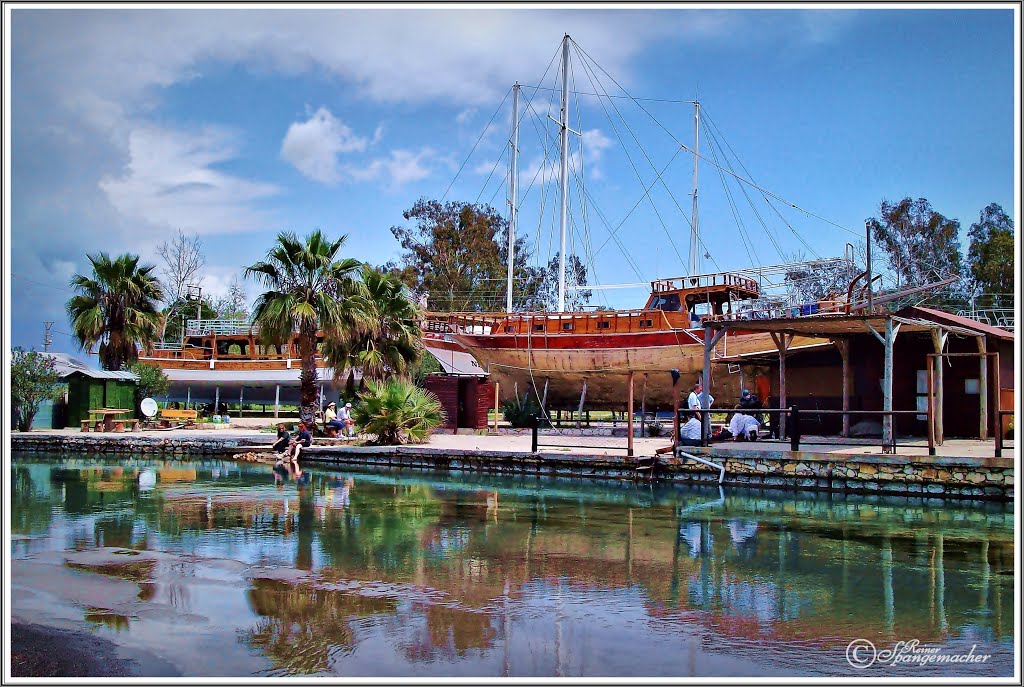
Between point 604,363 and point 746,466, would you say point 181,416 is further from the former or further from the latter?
point 746,466

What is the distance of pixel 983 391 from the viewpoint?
714 inches

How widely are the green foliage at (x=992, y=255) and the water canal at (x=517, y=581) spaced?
3462 centimetres

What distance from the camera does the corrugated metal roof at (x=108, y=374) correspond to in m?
29.3

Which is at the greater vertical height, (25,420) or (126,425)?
(25,420)

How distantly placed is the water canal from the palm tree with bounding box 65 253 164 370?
15.3m

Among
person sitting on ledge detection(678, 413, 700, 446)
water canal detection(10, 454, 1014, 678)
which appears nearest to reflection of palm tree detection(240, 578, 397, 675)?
water canal detection(10, 454, 1014, 678)

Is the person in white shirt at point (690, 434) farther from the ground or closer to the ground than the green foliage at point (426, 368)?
closer to the ground

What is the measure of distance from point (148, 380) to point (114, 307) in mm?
3216

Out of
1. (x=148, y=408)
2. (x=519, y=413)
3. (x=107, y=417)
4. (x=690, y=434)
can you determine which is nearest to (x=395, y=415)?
(x=690, y=434)

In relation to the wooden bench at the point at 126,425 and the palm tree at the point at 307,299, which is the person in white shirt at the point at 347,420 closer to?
the palm tree at the point at 307,299

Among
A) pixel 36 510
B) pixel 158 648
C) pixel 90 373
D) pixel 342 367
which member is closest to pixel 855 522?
pixel 158 648

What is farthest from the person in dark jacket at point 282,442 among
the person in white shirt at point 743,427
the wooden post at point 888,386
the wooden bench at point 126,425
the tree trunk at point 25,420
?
the wooden post at point 888,386

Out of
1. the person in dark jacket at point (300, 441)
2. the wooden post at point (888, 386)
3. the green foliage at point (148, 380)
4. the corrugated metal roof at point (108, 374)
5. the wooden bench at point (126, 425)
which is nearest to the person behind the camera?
the wooden post at point (888, 386)

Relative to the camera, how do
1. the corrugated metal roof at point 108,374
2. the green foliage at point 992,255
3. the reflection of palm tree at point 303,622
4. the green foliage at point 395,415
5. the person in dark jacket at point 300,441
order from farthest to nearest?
the green foliage at point 992,255 < the corrugated metal roof at point 108,374 < the green foliage at point 395,415 < the person in dark jacket at point 300,441 < the reflection of palm tree at point 303,622
